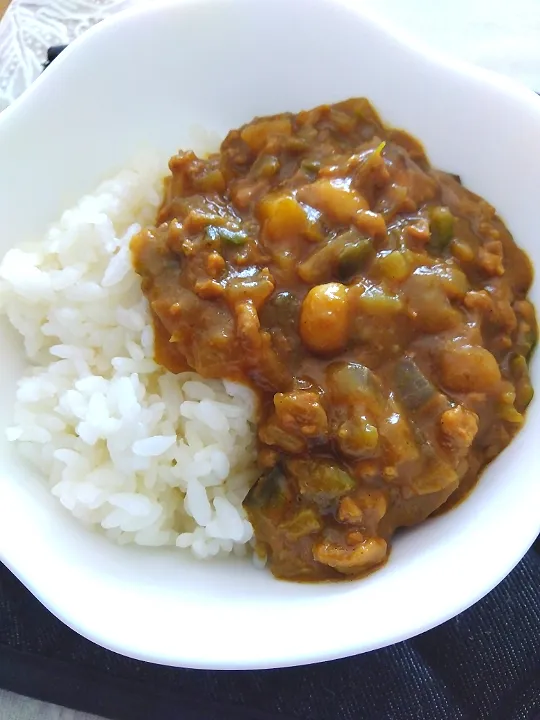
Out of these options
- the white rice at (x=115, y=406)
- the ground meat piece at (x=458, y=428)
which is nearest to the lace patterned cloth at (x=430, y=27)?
the white rice at (x=115, y=406)

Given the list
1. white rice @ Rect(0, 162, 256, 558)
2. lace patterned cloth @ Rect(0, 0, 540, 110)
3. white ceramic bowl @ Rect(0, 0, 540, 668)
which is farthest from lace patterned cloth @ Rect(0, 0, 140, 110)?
white rice @ Rect(0, 162, 256, 558)

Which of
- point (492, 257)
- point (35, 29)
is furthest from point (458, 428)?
point (35, 29)

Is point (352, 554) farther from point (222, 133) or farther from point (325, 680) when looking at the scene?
point (222, 133)

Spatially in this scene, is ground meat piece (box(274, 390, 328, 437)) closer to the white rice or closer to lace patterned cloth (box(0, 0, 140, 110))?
the white rice

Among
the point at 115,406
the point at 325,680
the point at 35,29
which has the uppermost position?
the point at 35,29

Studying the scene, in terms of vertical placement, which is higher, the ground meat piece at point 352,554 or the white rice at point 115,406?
the ground meat piece at point 352,554

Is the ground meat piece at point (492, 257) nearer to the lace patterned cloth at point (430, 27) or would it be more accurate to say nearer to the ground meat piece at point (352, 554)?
the ground meat piece at point (352, 554)
